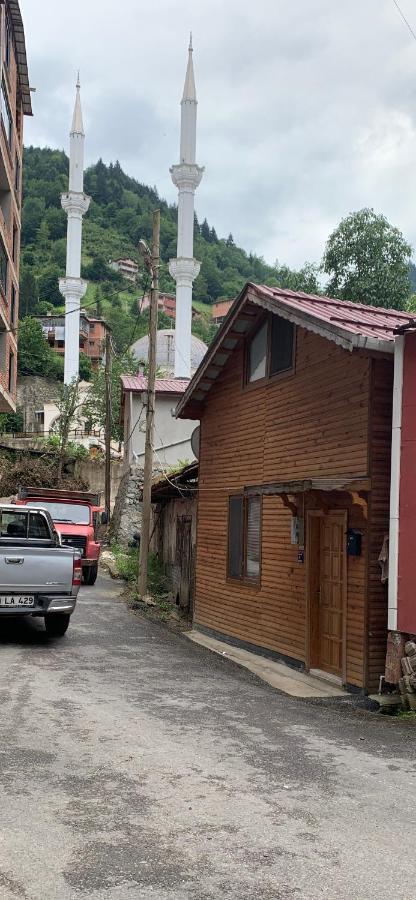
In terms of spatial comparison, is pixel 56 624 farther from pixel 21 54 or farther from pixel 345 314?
pixel 21 54

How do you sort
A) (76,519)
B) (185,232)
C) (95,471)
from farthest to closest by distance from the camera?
Result: (185,232) → (95,471) → (76,519)

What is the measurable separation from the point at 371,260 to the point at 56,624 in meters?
19.7

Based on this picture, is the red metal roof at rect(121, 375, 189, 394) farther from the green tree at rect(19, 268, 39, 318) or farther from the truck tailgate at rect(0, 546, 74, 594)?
the green tree at rect(19, 268, 39, 318)

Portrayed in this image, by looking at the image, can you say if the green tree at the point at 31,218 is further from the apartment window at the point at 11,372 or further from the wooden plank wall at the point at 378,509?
the wooden plank wall at the point at 378,509

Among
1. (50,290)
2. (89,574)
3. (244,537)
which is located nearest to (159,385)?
(89,574)

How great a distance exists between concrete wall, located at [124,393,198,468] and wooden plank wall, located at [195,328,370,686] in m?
14.6

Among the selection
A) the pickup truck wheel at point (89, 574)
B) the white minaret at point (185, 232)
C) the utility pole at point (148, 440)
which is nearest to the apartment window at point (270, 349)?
the utility pole at point (148, 440)

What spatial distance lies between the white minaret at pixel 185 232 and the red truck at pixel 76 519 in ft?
137

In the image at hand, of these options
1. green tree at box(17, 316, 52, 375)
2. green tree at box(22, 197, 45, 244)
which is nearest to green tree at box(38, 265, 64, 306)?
green tree at box(22, 197, 45, 244)

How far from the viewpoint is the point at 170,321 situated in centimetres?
11538

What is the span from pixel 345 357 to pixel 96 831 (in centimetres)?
690

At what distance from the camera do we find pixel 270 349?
12.9 meters

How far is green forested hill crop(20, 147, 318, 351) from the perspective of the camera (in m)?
123

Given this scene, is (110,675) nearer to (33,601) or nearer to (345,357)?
(33,601)
